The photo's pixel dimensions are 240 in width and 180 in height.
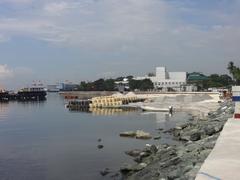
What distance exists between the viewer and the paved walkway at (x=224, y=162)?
1012 centimetres

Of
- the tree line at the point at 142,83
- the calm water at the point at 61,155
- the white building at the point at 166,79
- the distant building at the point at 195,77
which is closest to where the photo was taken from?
the calm water at the point at 61,155

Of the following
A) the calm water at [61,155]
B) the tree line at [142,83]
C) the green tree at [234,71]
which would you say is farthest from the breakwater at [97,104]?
the calm water at [61,155]

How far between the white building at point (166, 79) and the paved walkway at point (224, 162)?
16760cm

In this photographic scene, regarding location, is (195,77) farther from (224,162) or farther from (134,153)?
(224,162)

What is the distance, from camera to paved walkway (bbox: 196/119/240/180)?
33.2 ft

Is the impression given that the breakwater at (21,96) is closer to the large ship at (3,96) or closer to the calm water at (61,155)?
the large ship at (3,96)

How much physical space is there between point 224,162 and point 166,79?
183 meters

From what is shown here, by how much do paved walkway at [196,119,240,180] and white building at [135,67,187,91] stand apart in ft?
550

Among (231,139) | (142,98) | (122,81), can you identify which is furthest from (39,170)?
(122,81)

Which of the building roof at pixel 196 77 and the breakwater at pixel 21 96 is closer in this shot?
the breakwater at pixel 21 96

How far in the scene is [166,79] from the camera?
637 feet

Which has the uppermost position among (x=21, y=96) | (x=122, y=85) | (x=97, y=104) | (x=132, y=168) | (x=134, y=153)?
(x=122, y=85)

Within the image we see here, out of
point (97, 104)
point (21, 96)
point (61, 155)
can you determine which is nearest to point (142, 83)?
point (21, 96)

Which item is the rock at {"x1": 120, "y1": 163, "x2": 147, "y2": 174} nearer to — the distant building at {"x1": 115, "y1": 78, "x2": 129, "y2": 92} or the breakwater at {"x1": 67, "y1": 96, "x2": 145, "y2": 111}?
the breakwater at {"x1": 67, "y1": 96, "x2": 145, "y2": 111}
